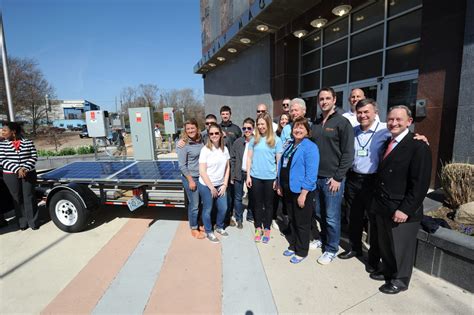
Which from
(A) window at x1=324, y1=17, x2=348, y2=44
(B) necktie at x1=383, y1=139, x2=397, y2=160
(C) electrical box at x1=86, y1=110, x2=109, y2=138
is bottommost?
(B) necktie at x1=383, y1=139, x2=397, y2=160

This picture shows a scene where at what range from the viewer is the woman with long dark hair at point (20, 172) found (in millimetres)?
4062

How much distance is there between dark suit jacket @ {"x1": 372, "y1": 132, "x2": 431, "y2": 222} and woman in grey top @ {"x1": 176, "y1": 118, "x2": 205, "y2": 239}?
237cm

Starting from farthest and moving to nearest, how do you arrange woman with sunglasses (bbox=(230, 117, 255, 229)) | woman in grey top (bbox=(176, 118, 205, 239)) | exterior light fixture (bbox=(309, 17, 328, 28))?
1. exterior light fixture (bbox=(309, 17, 328, 28))
2. woman with sunglasses (bbox=(230, 117, 255, 229))
3. woman in grey top (bbox=(176, 118, 205, 239))

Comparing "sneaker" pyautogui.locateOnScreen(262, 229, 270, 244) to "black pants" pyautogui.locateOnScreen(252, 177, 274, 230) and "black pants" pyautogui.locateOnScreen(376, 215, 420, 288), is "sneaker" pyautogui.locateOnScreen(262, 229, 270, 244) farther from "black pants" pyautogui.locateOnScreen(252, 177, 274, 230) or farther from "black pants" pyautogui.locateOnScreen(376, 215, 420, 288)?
"black pants" pyautogui.locateOnScreen(376, 215, 420, 288)

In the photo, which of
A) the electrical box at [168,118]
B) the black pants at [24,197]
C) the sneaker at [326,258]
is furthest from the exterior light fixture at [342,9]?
the electrical box at [168,118]

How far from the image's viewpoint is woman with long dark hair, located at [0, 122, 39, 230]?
4062mm

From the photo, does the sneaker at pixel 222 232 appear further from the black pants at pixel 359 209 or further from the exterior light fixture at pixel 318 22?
the exterior light fixture at pixel 318 22

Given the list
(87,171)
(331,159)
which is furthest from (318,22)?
(87,171)

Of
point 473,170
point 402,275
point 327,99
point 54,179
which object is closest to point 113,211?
point 54,179

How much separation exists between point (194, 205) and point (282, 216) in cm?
172

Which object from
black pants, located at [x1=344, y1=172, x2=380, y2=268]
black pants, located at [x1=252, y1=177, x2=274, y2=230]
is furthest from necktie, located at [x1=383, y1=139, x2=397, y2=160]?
black pants, located at [x1=252, y1=177, x2=274, y2=230]

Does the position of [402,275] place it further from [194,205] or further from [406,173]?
[194,205]

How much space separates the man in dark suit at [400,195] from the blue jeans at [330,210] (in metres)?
0.46

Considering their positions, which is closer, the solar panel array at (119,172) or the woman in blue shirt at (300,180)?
the woman in blue shirt at (300,180)
